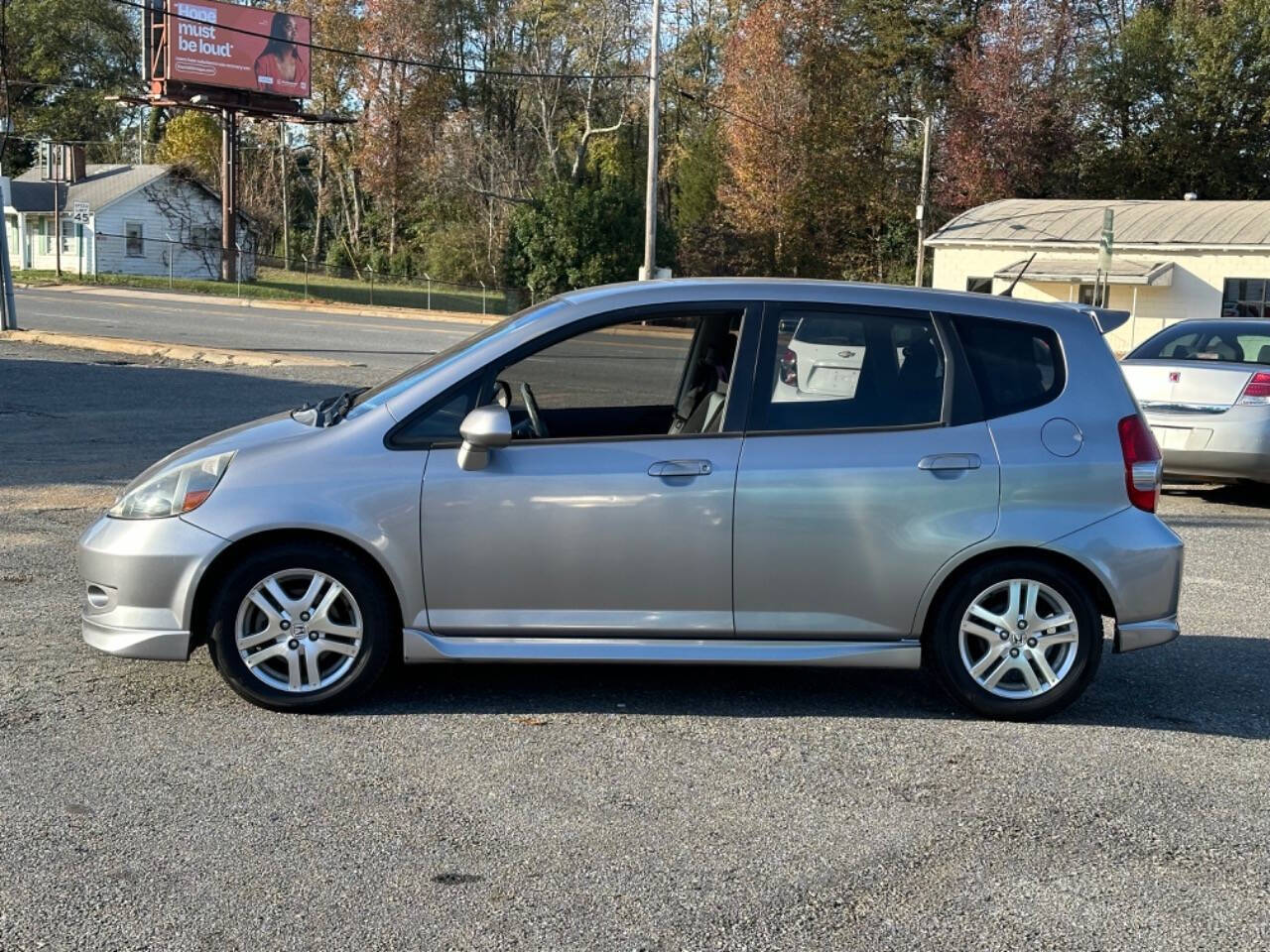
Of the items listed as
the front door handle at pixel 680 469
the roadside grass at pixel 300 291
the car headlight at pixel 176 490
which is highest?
the roadside grass at pixel 300 291

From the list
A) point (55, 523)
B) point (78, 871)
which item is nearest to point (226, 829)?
point (78, 871)

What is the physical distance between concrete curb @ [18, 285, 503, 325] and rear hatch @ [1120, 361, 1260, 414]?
2933cm

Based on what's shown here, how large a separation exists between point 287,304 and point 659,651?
3915cm

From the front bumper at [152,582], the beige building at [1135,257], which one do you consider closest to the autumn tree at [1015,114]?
the beige building at [1135,257]

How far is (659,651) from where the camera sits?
5.45 meters

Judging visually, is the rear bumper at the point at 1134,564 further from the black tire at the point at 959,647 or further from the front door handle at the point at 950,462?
the front door handle at the point at 950,462

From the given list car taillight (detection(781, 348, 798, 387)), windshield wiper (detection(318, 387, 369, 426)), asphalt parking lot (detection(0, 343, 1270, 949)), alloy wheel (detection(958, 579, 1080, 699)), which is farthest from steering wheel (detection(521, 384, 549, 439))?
alloy wheel (detection(958, 579, 1080, 699))

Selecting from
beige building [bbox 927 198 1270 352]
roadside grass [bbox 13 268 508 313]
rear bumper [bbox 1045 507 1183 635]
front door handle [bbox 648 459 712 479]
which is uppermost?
beige building [bbox 927 198 1270 352]

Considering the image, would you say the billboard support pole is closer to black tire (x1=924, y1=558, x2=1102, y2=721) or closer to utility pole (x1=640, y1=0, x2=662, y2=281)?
utility pole (x1=640, y1=0, x2=662, y2=281)

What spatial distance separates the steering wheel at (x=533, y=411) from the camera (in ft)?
18.5

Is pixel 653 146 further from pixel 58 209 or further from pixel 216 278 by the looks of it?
pixel 216 278

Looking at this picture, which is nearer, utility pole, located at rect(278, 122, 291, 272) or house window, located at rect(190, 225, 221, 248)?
house window, located at rect(190, 225, 221, 248)

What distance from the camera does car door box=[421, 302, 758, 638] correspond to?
5363 mm

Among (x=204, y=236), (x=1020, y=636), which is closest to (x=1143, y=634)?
(x=1020, y=636)
